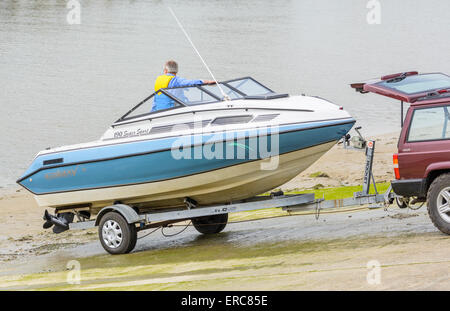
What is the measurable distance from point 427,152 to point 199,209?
3358 mm

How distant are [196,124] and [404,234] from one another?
3.28 metres

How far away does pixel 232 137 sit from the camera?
987 cm

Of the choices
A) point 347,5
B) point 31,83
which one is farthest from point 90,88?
point 347,5

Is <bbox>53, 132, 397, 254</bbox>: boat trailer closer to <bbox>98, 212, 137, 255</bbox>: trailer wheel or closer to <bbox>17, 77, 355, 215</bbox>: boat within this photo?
<bbox>98, 212, 137, 255</bbox>: trailer wheel

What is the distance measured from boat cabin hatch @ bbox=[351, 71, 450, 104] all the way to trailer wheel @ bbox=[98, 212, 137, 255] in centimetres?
402

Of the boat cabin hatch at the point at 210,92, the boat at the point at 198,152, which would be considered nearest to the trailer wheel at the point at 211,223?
the boat at the point at 198,152

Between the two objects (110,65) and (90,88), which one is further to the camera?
(110,65)

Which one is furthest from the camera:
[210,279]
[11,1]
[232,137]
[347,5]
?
[347,5]

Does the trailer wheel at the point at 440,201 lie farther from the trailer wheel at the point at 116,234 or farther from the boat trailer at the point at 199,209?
the trailer wheel at the point at 116,234

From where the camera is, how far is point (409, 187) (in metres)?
9.17

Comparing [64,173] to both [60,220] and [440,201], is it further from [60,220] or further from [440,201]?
[440,201]

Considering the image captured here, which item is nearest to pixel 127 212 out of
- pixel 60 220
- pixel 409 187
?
pixel 60 220

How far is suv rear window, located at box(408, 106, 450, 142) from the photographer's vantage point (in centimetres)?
901

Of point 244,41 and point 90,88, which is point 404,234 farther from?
point 244,41
